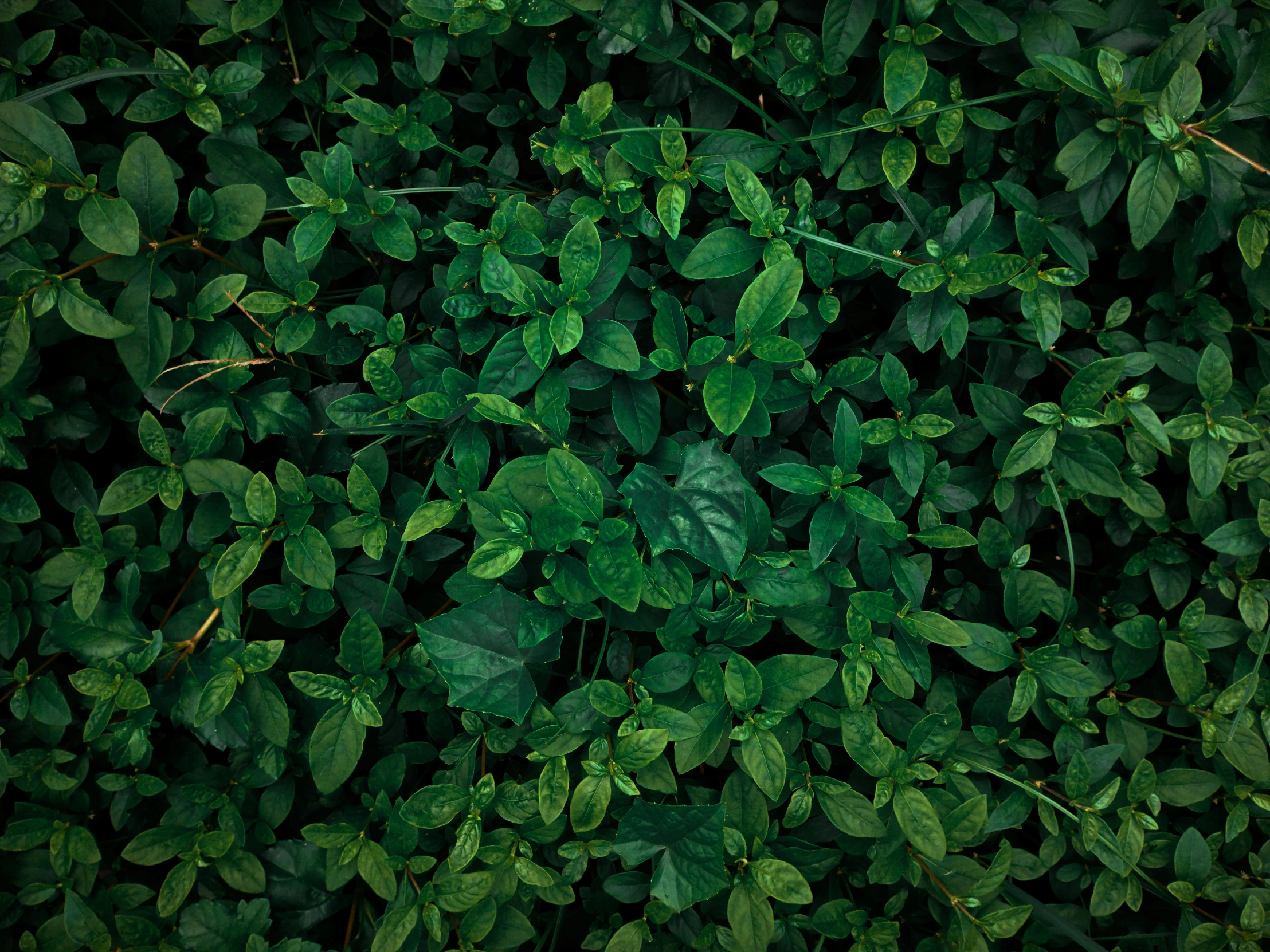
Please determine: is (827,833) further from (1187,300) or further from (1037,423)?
(1187,300)

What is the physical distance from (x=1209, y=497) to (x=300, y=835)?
7.40 feet

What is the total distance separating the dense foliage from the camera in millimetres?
1481

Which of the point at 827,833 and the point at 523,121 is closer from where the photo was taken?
the point at 827,833

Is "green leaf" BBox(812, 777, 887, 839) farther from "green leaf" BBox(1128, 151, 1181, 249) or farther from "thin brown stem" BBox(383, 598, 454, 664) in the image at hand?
"green leaf" BBox(1128, 151, 1181, 249)

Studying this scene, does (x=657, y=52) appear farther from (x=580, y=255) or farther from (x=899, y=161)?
(x=899, y=161)

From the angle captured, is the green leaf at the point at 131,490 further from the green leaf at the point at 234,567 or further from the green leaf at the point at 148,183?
the green leaf at the point at 148,183

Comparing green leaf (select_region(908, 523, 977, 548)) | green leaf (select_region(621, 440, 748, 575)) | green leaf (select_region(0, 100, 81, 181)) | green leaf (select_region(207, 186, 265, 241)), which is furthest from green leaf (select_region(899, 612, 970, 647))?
green leaf (select_region(0, 100, 81, 181))

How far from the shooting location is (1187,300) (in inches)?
65.2

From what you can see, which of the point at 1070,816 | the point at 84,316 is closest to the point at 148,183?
the point at 84,316

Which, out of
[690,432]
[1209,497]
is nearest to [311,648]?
[690,432]

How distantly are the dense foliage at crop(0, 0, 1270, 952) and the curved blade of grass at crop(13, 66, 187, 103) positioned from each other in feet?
0.07

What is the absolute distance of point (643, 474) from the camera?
4.72 feet

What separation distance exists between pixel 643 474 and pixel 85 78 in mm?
1438

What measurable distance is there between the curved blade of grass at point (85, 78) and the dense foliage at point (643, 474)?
0.02m
